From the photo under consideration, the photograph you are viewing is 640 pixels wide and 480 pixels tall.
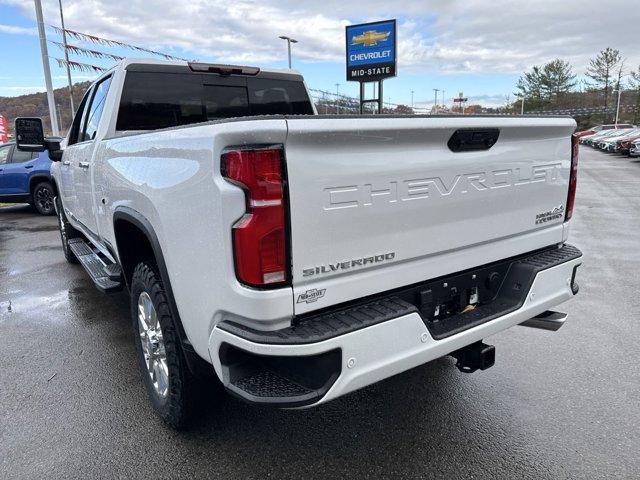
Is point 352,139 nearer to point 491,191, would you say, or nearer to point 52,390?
point 491,191

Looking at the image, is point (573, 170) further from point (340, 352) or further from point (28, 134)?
point (28, 134)

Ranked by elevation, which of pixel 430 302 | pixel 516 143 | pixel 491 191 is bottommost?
pixel 430 302

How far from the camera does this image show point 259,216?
191 centimetres

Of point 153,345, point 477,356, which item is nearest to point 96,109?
point 153,345

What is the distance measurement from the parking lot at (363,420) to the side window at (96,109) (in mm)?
1726

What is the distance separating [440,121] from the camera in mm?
2332

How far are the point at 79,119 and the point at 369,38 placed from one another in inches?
679

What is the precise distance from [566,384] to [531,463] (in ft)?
3.12

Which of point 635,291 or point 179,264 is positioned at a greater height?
point 179,264

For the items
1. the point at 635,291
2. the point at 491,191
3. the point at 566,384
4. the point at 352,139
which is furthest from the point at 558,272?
the point at 635,291

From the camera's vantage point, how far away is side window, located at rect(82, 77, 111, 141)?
13.8ft

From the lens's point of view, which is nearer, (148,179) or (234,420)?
(148,179)

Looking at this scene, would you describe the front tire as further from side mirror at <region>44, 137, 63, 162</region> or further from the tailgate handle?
side mirror at <region>44, 137, 63, 162</region>

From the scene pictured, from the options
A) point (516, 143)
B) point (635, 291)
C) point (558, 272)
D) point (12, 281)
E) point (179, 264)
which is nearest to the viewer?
point (179, 264)
